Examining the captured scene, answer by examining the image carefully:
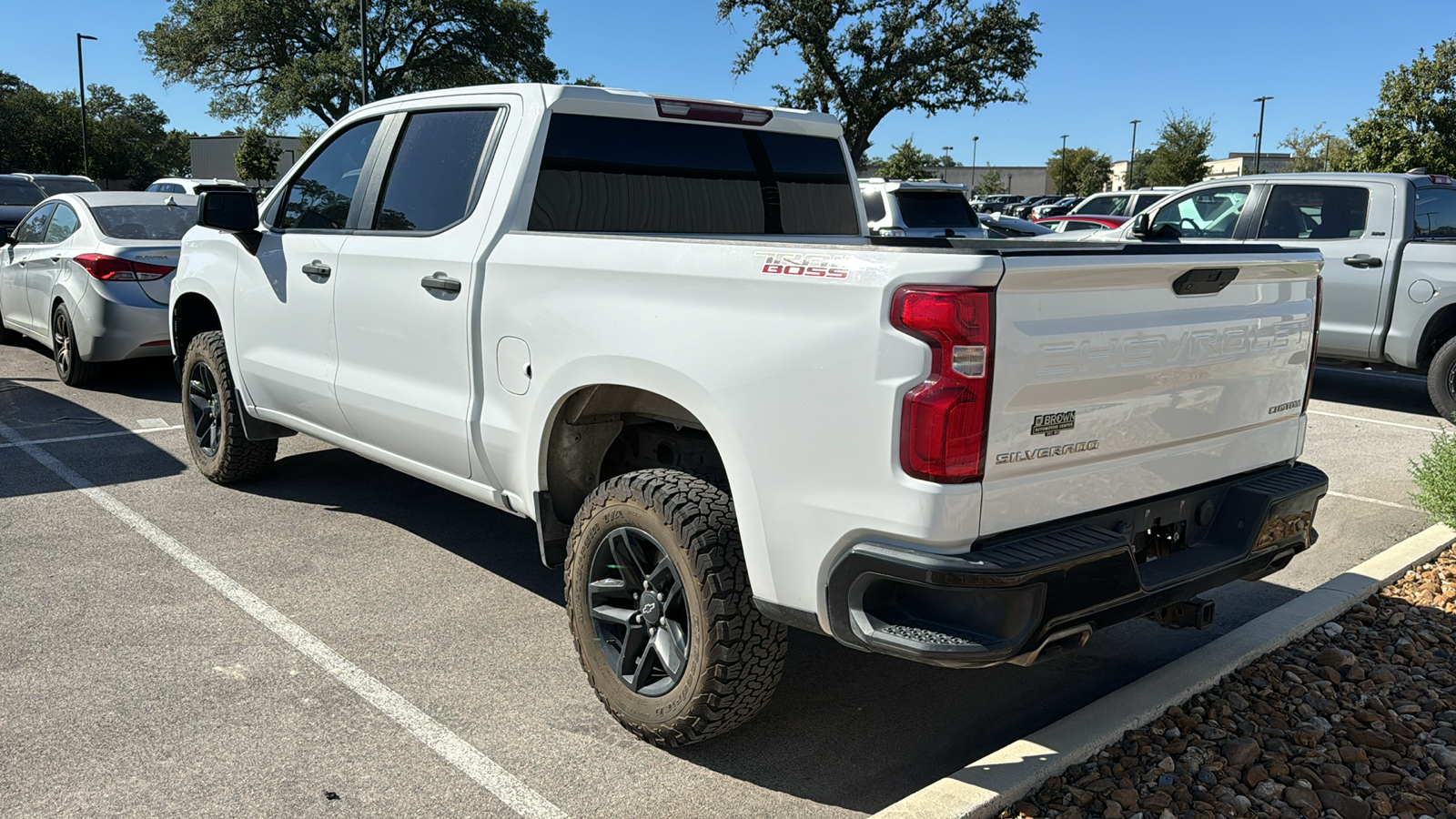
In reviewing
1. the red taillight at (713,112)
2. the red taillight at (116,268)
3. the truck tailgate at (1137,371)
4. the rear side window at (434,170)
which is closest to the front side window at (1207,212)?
the red taillight at (713,112)

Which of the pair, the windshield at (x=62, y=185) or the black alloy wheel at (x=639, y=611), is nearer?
the black alloy wheel at (x=639, y=611)

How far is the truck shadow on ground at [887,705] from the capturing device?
335 cm

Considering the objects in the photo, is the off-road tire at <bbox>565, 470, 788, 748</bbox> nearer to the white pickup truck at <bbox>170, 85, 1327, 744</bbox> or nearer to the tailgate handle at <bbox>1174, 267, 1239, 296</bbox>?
the white pickup truck at <bbox>170, 85, 1327, 744</bbox>

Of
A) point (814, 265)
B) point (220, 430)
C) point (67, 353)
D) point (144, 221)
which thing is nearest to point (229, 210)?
point (220, 430)

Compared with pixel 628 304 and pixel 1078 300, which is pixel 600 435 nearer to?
pixel 628 304

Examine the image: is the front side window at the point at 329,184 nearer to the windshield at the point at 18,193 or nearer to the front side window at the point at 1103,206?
the windshield at the point at 18,193

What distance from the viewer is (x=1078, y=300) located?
2779 mm

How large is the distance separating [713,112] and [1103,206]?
2157 centimetres

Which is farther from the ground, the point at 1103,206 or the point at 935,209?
the point at 1103,206

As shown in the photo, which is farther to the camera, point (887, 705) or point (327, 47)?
point (327, 47)

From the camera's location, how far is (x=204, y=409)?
6.16m

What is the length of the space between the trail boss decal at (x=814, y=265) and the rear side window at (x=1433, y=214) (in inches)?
315

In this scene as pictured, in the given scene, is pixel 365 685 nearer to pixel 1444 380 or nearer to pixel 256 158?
pixel 1444 380

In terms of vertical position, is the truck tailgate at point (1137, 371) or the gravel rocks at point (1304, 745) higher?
the truck tailgate at point (1137, 371)
